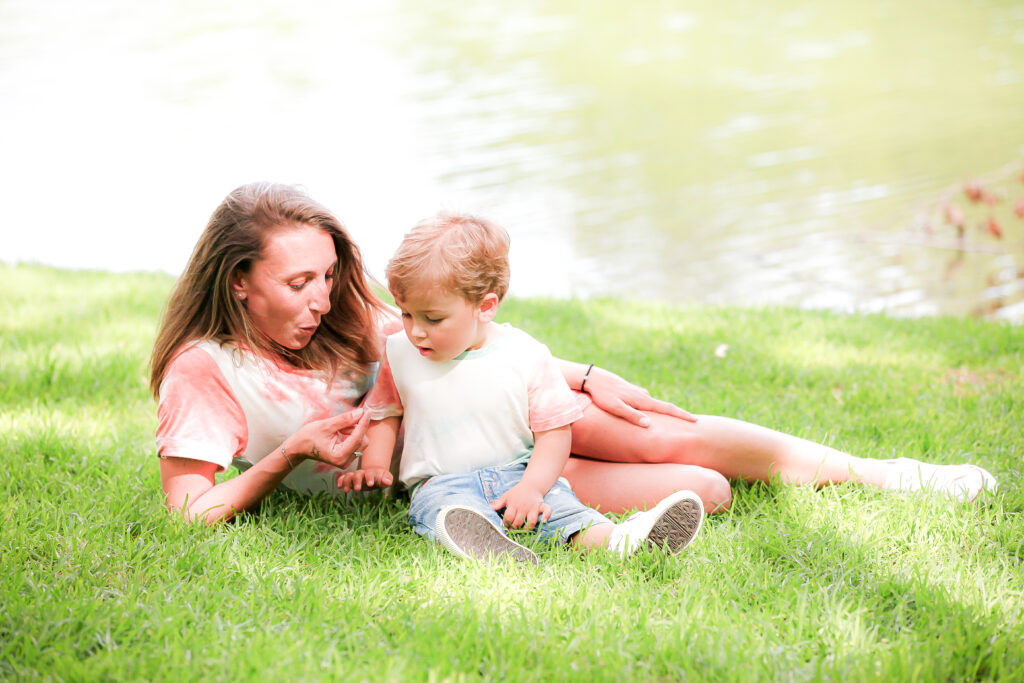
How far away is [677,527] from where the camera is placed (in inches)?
96.6

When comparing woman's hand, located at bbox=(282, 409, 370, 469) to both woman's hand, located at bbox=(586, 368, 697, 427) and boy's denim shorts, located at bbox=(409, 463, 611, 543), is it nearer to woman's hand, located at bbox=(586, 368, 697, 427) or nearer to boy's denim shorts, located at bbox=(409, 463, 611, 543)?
boy's denim shorts, located at bbox=(409, 463, 611, 543)

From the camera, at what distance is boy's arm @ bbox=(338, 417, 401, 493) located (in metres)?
2.61

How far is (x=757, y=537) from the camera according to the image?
8.52 feet

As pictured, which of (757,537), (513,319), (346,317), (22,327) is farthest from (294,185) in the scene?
(22,327)

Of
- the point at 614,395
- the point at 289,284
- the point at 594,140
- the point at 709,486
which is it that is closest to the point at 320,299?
the point at 289,284

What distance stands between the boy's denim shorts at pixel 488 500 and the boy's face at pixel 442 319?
1.17 feet

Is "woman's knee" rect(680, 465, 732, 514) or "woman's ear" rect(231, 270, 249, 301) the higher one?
"woman's ear" rect(231, 270, 249, 301)

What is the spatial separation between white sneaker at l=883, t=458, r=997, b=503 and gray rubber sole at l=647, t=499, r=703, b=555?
A: 806mm

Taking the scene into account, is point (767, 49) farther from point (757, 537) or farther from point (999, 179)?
point (757, 537)

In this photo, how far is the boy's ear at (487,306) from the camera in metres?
2.62

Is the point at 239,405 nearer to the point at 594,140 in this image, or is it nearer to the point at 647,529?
the point at 647,529

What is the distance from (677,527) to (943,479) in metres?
0.96

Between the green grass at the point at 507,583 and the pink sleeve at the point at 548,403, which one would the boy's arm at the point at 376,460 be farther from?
the pink sleeve at the point at 548,403

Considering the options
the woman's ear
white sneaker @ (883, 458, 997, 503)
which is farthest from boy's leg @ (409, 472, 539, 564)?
white sneaker @ (883, 458, 997, 503)
